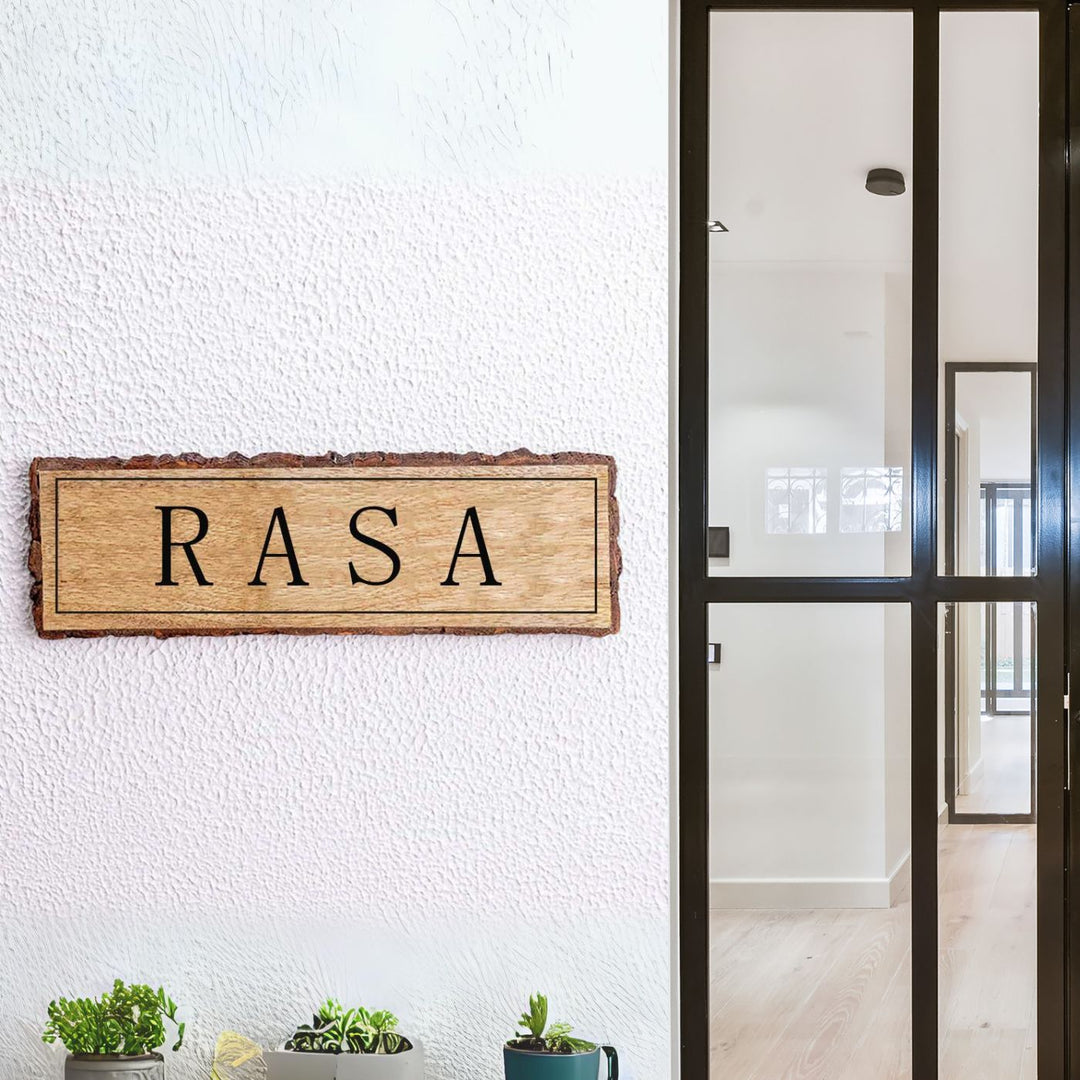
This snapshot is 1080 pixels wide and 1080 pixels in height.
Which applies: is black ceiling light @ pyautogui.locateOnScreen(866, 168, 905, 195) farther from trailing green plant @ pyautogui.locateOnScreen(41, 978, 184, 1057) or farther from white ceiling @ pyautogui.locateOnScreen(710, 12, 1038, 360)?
trailing green plant @ pyautogui.locateOnScreen(41, 978, 184, 1057)

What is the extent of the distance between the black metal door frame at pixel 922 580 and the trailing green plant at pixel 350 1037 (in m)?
0.42

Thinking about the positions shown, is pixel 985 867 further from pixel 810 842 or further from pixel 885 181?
pixel 885 181

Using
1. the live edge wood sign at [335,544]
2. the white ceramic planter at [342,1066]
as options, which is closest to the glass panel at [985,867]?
the live edge wood sign at [335,544]

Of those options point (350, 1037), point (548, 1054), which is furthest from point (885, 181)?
point (350, 1037)

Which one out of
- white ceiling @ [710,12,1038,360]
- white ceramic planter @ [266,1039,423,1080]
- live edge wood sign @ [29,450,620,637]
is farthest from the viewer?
white ceiling @ [710,12,1038,360]

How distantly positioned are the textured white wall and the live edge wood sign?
36 millimetres

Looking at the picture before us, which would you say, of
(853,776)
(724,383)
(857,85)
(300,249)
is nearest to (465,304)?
(300,249)

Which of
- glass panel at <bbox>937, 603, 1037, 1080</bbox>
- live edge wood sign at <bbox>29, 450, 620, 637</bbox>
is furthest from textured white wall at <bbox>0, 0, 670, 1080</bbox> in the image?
glass panel at <bbox>937, 603, 1037, 1080</bbox>

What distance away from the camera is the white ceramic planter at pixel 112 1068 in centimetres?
116

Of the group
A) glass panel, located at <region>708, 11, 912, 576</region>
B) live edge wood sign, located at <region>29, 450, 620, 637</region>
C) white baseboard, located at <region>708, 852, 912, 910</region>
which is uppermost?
glass panel, located at <region>708, 11, 912, 576</region>

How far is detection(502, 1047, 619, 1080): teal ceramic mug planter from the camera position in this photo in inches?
45.4

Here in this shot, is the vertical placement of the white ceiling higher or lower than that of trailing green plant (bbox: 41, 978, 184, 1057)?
higher

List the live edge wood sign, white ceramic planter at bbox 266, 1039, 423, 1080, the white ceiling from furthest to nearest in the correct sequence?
the white ceiling → the live edge wood sign → white ceramic planter at bbox 266, 1039, 423, 1080

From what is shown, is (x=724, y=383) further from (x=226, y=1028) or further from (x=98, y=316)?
(x=226, y=1028)
